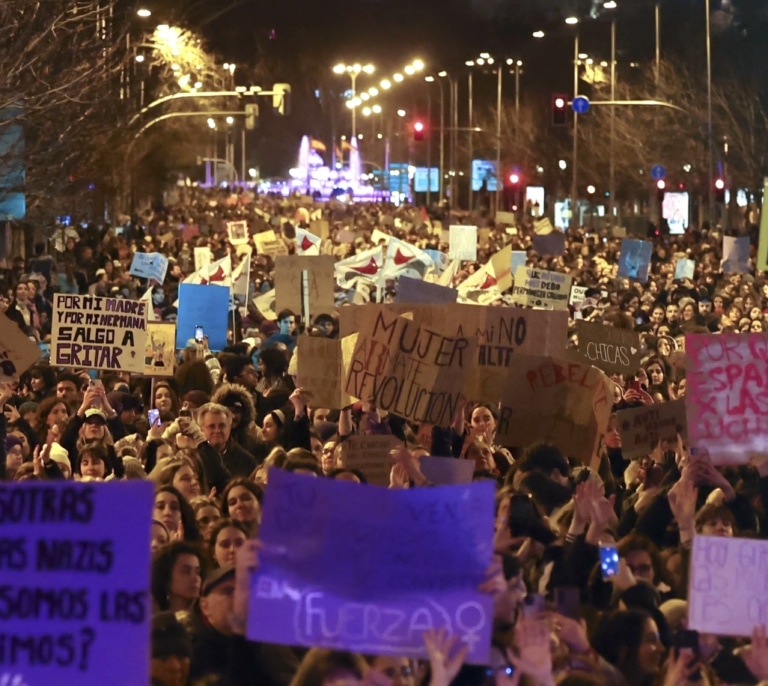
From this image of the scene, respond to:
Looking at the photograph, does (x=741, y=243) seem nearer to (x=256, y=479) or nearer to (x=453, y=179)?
(x=256, y=479)

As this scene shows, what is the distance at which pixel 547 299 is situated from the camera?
18438mm

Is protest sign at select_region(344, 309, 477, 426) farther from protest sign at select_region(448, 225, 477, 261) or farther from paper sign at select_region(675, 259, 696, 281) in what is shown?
protest sign at select_region(448, 225, 477, 261)

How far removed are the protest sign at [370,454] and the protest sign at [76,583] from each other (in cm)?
414

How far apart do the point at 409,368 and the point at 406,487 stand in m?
3.60

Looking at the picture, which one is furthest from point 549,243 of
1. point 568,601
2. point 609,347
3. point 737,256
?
point 568,601

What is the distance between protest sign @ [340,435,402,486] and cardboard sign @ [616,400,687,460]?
1358 mm

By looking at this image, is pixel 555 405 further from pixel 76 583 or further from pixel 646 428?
pixel 76 583

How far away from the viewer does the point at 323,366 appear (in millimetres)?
11391

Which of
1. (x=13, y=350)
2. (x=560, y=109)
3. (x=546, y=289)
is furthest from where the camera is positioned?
(x=560, y=109)

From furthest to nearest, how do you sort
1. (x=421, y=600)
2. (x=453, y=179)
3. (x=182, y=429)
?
(x=453, y=179)
(x=182, y=429)
(x=421, y=600)

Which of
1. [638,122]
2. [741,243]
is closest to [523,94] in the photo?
[638,122]

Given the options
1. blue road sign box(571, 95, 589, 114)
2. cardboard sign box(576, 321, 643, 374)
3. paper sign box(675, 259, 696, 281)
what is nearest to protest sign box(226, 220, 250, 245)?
blue road sign box(571, 95, 589, 114)

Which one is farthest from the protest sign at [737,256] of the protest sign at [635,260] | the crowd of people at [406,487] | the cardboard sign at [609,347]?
the cardboard sign at [609,347]

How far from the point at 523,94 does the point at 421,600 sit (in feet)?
279
